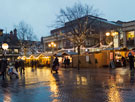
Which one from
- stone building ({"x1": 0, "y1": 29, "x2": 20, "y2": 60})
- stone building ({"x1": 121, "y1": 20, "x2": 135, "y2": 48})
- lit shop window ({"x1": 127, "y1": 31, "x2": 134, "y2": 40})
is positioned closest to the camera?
stone building ({"x1": 121, "y1": 20, "x2": 135, "y2": 48})

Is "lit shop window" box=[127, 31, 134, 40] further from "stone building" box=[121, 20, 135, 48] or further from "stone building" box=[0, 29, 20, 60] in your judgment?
"stone building" box=[0, 29, 20, 60]

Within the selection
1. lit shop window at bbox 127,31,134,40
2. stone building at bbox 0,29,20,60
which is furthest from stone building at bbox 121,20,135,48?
stone building at bbox 0,29,20,60

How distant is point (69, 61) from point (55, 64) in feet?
35.9

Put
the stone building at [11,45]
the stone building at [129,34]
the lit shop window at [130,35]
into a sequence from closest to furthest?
the stone building at [129,34], the lit shop window at [130,35], the stone building at [11,45]

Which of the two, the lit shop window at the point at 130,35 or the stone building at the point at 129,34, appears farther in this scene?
the lit shop window at the point at 130,35

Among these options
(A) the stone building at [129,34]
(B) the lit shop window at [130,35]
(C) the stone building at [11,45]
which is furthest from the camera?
(C) the stone building at [11,45]

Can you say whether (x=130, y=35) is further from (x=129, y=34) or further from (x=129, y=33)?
(x=129, y=33)

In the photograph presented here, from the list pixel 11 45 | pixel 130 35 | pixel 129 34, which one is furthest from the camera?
pixel 11 45

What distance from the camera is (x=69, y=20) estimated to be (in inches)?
1256

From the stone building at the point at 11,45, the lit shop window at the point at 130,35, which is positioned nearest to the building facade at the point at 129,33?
the lit shop window at the point at 130,35

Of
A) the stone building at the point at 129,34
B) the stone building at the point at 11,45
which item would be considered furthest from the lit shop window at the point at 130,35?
the stone building at the point at 11,45

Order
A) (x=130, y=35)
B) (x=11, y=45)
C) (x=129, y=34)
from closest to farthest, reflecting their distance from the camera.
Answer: (x=130, y=35) → (x=129, y=34) → (x=11, y=45)

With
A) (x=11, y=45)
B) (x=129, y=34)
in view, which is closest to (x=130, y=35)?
(x=129, y=34)

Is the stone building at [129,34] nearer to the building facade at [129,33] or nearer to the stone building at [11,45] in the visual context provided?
the building facade at [129,33]
